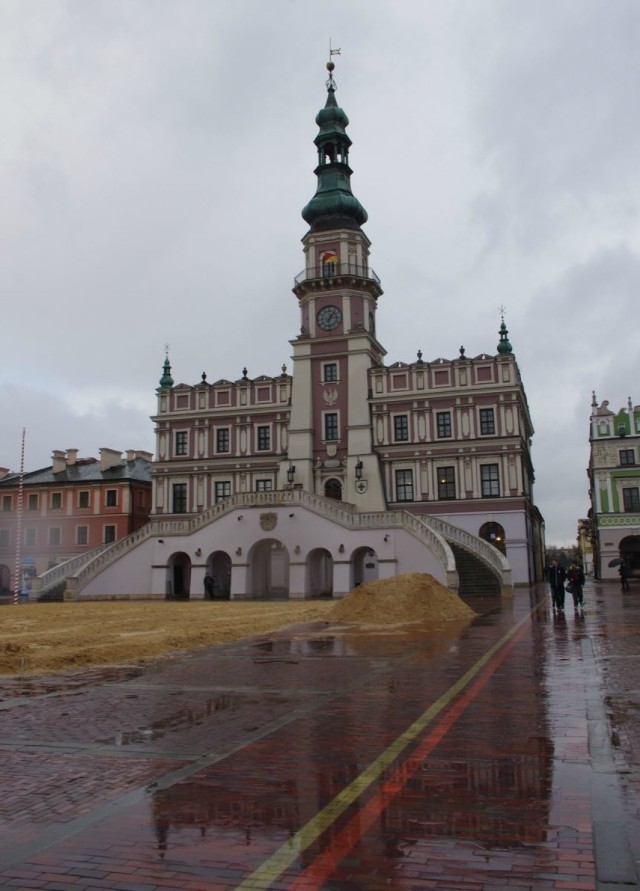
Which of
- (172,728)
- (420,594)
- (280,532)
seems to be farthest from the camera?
(280,532)

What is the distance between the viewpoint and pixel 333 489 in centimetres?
5531

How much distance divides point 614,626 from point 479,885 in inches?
731

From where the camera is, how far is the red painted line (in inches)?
193

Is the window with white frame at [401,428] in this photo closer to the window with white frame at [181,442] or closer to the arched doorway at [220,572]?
the arched doorway at [220,572]

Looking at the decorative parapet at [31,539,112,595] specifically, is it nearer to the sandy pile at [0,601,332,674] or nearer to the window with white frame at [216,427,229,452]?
the window with white frame at [216,427,229,452]

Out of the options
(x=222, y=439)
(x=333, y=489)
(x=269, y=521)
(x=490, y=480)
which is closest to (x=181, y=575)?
(x=222, y=439)

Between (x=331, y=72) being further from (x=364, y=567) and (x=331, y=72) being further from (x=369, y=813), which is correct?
(x=369, y=813)

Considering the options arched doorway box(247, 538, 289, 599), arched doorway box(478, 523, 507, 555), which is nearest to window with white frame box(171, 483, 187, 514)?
arched doorway box(247, 538, 289, 599)

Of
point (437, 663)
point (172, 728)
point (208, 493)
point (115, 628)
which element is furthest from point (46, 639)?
point (208, 493)

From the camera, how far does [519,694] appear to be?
1134 cm

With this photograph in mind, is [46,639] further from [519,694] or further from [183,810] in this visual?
[183,810]

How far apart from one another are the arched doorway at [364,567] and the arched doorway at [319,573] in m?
1.88

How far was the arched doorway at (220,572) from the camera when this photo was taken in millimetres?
48750

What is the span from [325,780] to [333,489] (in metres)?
48.3
